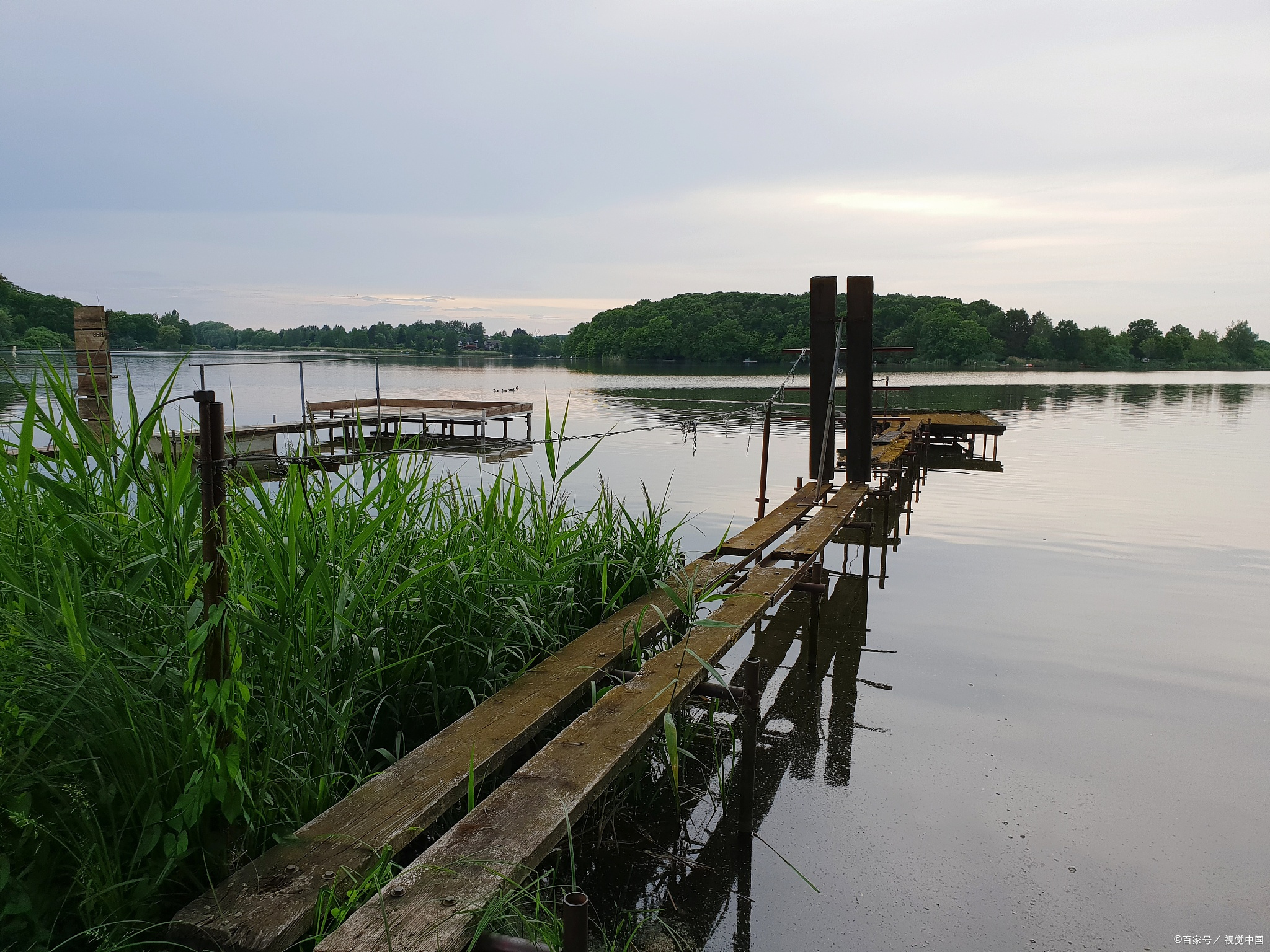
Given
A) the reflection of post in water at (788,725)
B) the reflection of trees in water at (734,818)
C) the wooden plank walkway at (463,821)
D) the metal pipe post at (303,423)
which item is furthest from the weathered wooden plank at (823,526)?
the metal pipe post at (303,423)

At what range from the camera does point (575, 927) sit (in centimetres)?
187

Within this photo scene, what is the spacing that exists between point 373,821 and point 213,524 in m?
0.97

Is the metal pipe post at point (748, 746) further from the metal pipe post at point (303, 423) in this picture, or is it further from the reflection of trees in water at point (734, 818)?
the metal pipe post at point (303, 423)

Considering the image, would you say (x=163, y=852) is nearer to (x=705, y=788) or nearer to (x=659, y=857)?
(x=659, y=857)

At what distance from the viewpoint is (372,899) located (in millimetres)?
2049

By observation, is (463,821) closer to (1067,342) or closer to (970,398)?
(970,398)

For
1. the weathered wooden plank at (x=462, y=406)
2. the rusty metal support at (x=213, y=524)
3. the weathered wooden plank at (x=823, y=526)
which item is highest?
the rusty metal support at (x=213, y=524)

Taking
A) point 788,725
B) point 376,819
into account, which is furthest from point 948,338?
point 376,819

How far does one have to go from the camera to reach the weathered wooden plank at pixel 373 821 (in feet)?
6.44

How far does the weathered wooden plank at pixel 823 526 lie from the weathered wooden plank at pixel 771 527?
0.13 meters

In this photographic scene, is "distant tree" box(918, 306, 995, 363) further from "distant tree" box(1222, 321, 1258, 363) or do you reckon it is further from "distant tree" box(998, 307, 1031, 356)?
"distant tree" box(1222, 321, 1258, 363)

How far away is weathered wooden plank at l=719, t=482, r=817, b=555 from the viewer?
6.38 metres

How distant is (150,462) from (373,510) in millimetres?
1636

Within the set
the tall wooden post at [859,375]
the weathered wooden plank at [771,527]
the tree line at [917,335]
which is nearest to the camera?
the weathered wooden plank at [771,527]
